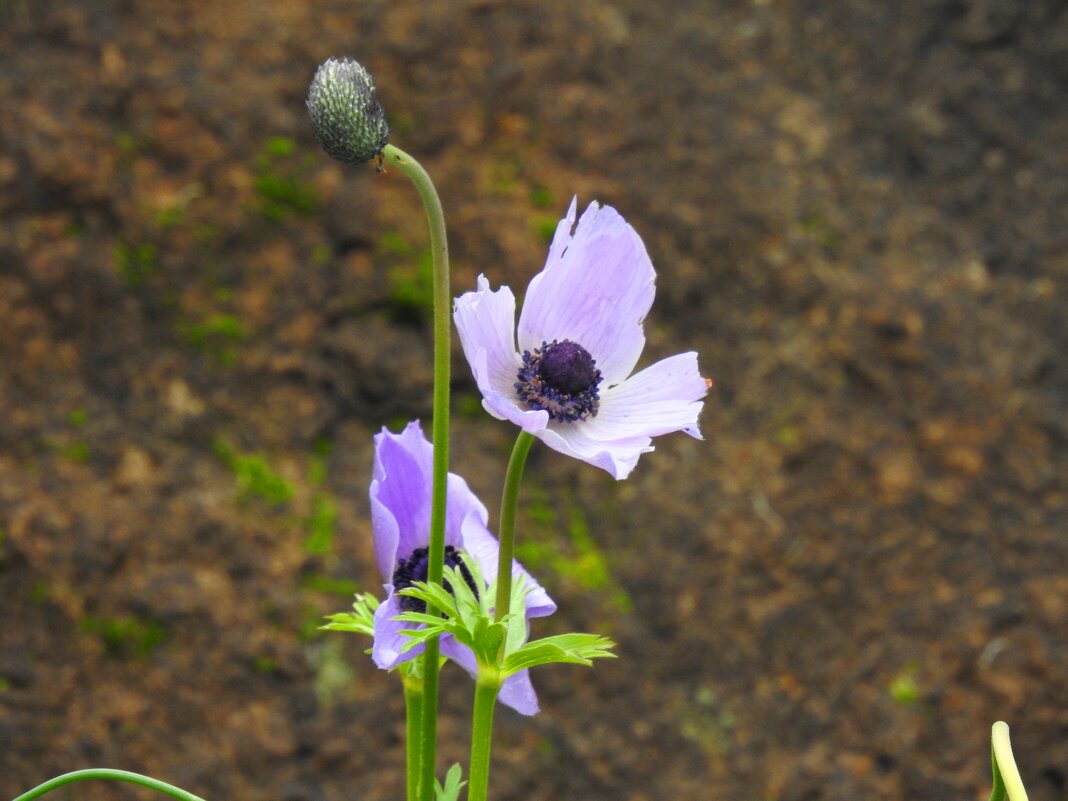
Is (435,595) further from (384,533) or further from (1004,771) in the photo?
(1004,771)

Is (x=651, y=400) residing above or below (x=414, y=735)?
above

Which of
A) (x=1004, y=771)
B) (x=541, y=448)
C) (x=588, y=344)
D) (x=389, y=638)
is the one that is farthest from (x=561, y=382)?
(x=541, y=448)

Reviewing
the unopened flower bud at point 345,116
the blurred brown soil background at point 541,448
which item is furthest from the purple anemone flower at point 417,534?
the blurred brown soil background at point 541,448

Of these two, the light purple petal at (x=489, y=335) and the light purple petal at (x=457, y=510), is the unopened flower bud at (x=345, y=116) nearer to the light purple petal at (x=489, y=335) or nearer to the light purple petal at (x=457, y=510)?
the light purple petal at (x=489, y=335)

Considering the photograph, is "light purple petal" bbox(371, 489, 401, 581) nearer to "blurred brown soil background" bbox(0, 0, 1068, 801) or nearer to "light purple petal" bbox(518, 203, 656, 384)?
"light purple petal" bbox(518, 203, 656, 384)

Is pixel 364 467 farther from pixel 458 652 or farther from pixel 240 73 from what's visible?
pixel 458 652
